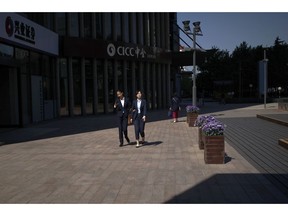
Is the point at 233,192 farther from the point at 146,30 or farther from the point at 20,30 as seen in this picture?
the point at 146,30

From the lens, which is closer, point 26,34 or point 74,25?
point 26,34

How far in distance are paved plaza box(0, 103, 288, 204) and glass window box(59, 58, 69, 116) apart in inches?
569

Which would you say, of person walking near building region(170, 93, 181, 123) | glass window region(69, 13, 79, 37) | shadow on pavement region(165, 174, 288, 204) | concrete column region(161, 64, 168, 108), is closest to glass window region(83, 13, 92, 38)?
glass window region(69, 13, 79, 37)

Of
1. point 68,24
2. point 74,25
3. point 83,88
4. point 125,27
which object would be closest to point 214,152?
point 83,88

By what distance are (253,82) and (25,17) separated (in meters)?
55.0

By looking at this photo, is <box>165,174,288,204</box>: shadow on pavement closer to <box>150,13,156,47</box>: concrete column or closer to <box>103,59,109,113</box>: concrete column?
<box>103,59,109,113</box>: concrete column

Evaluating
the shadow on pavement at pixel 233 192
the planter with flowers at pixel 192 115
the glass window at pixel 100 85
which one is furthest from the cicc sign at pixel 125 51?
the shadow on pavement at pixel 233 192

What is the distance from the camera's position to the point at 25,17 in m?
21.1

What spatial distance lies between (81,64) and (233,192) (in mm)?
23381

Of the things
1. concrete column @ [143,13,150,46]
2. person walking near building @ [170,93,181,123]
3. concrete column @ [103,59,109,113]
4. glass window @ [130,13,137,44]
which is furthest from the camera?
concrete column @ [143,13,150,46]

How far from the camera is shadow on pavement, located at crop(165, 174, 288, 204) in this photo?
247 inches

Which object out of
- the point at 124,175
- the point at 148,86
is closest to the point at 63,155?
the point at 124,175

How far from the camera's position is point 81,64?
29.0 metres

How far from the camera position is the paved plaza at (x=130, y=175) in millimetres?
6562
